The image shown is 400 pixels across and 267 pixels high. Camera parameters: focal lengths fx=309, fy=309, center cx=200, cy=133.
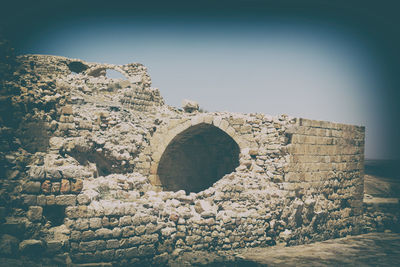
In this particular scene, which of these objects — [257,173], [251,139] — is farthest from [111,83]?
[257,173]

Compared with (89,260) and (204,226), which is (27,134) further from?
(204,226)

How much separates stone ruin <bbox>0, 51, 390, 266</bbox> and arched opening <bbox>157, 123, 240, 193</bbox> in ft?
0.16

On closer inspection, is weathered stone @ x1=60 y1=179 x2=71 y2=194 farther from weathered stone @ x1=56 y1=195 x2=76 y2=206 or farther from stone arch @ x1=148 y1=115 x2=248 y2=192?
stone arch @ x1=148 y1=115 x2=248 y2=192

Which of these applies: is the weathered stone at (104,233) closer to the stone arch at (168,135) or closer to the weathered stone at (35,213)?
the weathered stone at (35,213)

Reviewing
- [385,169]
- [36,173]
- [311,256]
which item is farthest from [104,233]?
[385,169]

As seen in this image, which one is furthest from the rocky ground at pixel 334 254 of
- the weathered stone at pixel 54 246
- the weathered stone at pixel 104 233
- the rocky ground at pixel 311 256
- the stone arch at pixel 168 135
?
the stone arch at pixel 168 135

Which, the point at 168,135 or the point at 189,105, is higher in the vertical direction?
the point at 189,105

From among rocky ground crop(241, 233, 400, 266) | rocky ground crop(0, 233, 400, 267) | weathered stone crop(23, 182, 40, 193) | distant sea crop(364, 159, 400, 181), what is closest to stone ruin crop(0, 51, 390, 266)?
weathered stone crop(23, 182, 40, 193)

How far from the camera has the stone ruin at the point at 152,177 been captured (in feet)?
14.8

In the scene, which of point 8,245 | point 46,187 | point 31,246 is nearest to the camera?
point 8,245

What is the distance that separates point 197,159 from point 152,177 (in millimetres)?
2546

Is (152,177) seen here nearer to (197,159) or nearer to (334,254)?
(197,159)

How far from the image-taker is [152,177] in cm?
969

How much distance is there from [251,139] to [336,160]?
2601 mm
